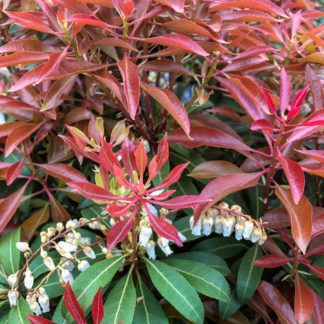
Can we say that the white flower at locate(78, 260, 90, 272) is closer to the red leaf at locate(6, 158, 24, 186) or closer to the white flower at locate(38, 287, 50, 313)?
the white flower at locate(38, 287, 50, 313)

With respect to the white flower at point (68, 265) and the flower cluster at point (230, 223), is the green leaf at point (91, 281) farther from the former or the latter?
the flower cluster at point (230, 223)

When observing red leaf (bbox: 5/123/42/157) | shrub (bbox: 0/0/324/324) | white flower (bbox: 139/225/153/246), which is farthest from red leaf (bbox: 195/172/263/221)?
red leaf (bbox: 5/123/42/157)

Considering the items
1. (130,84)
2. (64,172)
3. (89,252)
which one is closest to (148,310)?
(89,252)

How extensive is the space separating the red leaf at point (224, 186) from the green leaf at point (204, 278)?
6.2 inches

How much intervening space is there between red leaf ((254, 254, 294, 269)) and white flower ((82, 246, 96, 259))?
1.25 ft

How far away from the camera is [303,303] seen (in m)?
1.06

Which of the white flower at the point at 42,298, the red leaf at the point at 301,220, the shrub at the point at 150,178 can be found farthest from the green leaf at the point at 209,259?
the white flower at the point at 42,298

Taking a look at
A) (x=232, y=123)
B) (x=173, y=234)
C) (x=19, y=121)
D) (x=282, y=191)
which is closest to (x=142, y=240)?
(x=173, y=234)

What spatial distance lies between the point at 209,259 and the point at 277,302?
19 cm

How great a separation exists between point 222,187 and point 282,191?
0.48 feet

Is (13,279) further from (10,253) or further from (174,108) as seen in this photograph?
(174,108)

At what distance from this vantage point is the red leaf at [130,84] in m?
0.96

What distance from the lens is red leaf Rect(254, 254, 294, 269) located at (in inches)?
43.5

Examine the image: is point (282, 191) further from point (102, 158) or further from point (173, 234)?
point (102, 158)
